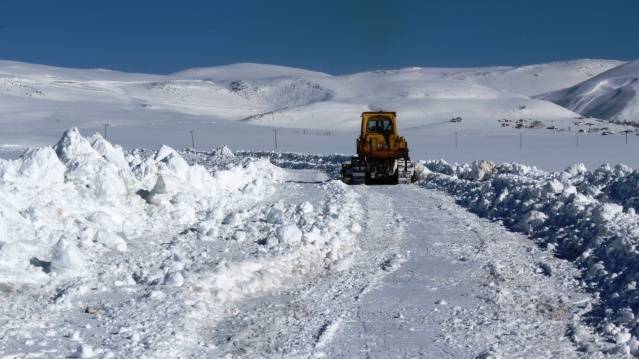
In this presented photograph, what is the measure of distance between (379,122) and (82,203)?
13.6 m

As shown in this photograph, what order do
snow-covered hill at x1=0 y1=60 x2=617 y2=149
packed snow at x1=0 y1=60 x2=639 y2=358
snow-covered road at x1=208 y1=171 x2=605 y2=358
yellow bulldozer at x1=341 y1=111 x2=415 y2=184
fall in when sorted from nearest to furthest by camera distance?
snow-covered road at x1=208 y1=171 x2=605 y2=358 < packed snow at x1=0 y1=60 x2=639 y2=358 < yellow bulldozer at x1=341 y1=111 x2=415 y2=184 < snow-covered hill at x1=0 y1=60 x2=617 y2=149

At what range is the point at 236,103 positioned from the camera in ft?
422

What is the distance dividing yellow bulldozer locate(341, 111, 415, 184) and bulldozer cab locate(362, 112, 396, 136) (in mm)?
327

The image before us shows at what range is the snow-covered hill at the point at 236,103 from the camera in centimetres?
7544

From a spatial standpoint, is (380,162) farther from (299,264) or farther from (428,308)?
(428,308)

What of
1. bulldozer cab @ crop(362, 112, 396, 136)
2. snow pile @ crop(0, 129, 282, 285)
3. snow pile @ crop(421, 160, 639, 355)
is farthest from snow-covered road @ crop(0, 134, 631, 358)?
bulldozer cab @ crop(362, 112, 396, 136)

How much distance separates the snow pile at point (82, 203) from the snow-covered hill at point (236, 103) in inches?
1433

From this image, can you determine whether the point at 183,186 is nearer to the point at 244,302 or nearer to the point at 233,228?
the point at 233,228

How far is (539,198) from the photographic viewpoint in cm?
1352

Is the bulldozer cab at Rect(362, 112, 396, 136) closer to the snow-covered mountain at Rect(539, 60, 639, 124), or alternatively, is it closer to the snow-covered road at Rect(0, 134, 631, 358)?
the snow-covered road at Rect(0, 134, 631, 358)

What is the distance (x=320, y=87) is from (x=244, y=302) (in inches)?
5106

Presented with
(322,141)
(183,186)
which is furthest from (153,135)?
(183,186)

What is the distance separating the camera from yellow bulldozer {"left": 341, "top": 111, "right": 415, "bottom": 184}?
2103 cm

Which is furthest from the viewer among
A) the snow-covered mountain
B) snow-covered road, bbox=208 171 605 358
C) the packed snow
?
the snow-covered mountain
